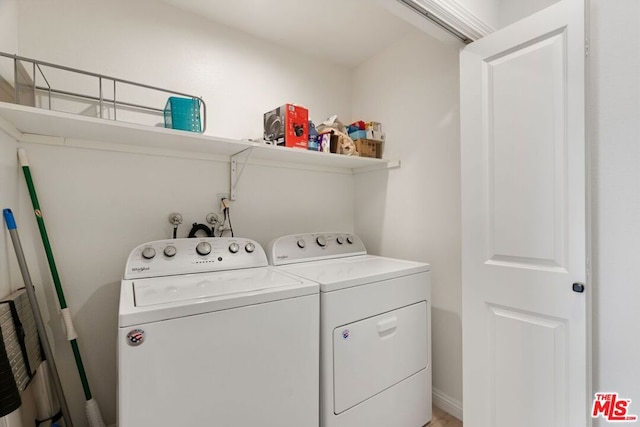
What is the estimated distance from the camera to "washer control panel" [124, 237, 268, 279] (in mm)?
1390

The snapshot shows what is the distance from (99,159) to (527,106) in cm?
207

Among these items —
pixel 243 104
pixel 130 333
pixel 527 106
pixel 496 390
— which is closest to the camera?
pixel 130 333

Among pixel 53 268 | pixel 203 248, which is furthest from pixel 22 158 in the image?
pixel 203 248

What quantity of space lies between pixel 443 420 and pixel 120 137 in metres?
2.39

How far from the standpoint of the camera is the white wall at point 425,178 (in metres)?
1.80

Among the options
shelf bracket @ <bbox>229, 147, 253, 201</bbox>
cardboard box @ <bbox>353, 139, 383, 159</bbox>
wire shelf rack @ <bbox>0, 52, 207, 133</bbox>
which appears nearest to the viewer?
wire shelf rack @ <bbox>0, 52, 207, 133</bbox>

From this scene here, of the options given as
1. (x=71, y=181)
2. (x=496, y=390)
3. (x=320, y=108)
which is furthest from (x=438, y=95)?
(x=71, y=181)

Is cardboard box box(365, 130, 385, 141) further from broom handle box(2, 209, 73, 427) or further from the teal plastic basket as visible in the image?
broom handle box(2, 209, 73, 427)

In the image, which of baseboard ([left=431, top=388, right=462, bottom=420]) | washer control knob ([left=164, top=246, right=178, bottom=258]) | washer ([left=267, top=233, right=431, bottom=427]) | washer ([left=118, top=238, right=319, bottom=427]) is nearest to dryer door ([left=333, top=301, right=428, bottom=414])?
washer ([left=267, top=233, right=431, bottom=427])

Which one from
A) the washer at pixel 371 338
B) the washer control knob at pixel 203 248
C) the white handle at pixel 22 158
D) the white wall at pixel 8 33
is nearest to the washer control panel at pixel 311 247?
the washer at pixel 371 338

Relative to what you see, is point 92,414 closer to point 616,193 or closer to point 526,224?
point 526,224

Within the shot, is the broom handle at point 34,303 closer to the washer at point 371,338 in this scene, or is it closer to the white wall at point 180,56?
the white wall at point 180,56

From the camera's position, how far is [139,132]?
1381 mm

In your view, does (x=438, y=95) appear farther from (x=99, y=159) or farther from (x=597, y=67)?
(x=99, y=159)
